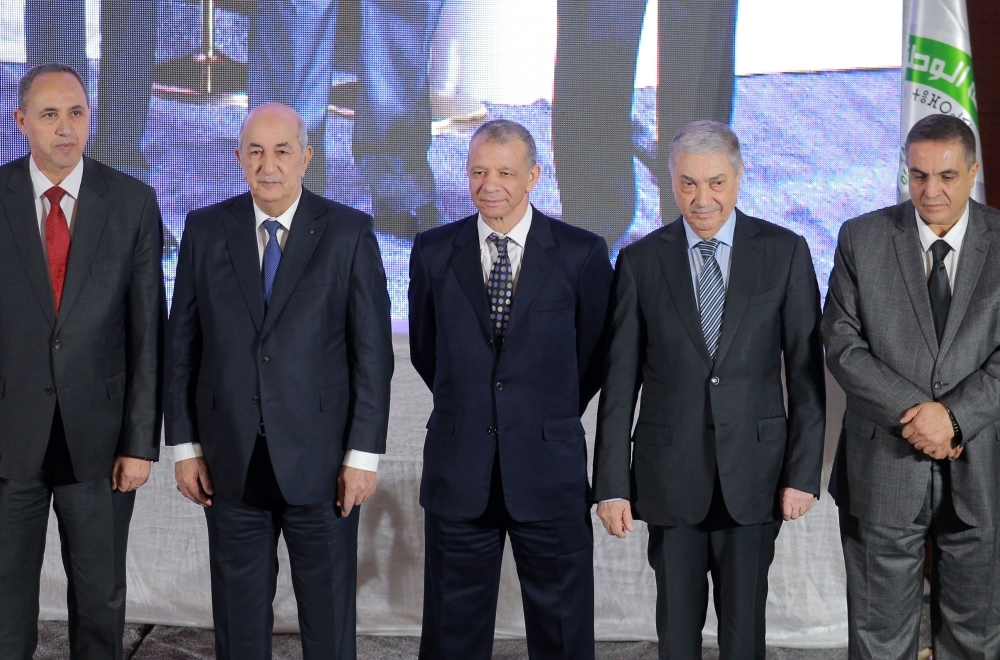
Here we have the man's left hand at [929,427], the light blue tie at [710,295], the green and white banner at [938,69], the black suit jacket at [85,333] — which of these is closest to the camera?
the man's left hand at [929,427]

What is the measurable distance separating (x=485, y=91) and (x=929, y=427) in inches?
87.4

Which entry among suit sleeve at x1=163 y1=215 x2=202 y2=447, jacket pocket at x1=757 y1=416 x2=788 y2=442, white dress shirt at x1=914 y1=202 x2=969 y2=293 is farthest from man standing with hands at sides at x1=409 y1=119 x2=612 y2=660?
white dress shirt at x1=914 y1=202 x2=969 y2=293

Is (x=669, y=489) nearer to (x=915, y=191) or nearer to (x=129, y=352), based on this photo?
(x=915, y=191)

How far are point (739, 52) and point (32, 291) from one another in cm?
261

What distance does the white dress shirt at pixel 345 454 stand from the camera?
2525mm

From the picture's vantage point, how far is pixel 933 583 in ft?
8.54

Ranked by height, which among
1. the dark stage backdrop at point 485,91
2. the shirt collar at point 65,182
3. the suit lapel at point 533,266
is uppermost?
the dark stage backdrop at point 485,91

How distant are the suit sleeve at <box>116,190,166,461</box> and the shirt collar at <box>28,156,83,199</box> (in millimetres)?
168

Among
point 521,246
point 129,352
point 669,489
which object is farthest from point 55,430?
point 669,489

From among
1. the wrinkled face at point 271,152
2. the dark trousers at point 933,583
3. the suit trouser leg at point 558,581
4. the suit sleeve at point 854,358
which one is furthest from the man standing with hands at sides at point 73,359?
the dark trousers at point 933,583

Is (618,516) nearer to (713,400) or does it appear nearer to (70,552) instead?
(713,400)

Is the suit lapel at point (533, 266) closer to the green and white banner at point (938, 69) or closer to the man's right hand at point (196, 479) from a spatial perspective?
the man's right hand at point (196, 479)

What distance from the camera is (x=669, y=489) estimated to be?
2.47 meters

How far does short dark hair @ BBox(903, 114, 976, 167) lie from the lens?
2408mm
